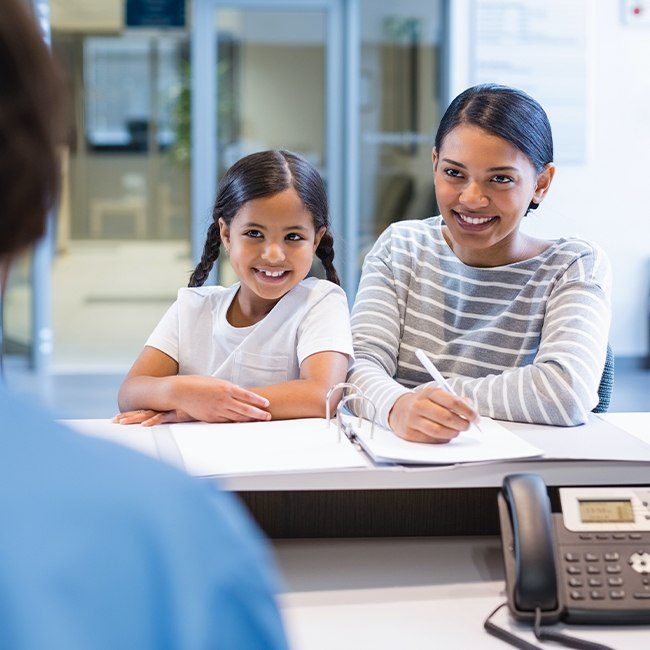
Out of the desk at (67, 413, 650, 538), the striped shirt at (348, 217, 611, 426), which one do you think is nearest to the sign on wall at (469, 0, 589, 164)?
the striped shirt at (348, 217, 611, 426)

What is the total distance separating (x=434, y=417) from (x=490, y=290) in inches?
22.0

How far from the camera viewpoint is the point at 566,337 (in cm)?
167

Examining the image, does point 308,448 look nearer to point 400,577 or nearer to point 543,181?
point 400,577

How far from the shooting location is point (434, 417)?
1.36 meters

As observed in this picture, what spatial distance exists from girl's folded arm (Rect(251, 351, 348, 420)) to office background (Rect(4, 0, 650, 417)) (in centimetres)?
391

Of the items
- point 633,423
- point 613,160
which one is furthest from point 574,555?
point 613,160

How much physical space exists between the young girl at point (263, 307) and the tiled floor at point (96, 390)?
9.95 feet

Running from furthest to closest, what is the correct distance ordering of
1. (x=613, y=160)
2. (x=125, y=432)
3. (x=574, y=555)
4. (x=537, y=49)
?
1. (x=613, y=160)
2. (x=537, y=49)
3. (x=125, y=432)
4. (x=574, y=555)

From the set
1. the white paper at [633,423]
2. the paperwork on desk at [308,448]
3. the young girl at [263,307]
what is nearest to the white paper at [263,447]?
the paperwork on desk at [308,448]

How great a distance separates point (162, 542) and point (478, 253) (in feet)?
5.23

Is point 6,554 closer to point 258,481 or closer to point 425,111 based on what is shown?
point 258,481

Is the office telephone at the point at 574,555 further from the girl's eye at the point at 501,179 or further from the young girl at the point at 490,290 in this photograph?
the girl's eye at the point at 501,179

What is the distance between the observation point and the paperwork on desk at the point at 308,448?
122 cm

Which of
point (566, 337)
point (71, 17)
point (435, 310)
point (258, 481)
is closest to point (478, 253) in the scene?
point (435, 310)
